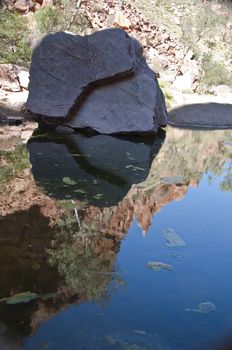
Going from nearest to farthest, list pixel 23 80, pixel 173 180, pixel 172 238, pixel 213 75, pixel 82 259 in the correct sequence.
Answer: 1. pixel 82 259
2. pixel 172 238
3. pixel 173 180
4. pixel 23 80
5. pixel 213 75

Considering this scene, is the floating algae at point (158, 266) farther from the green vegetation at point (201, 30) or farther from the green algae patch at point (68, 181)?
the green vegetation at point (201, 30)

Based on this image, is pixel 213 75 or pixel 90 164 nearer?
pixel 90 164

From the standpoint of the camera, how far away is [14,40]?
17.8m

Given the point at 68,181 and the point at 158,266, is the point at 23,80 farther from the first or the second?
the point at 158,266

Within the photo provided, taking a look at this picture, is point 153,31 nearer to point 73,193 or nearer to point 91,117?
point 91,117

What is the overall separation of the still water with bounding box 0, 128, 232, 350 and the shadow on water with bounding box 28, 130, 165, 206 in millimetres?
35

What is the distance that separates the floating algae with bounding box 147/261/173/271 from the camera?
3.88 m

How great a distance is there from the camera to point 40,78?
10430 mm

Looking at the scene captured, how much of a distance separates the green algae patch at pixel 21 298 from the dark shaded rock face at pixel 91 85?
24.5ft

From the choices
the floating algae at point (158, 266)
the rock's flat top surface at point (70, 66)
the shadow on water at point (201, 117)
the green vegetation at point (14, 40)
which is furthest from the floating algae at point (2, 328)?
the green vegetation at point (14, 40)

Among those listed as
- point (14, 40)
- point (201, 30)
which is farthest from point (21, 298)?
point (201, 30)

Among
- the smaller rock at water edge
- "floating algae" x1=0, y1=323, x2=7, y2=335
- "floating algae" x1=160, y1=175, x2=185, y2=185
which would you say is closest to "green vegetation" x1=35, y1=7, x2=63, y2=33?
the smaller rock at water edge

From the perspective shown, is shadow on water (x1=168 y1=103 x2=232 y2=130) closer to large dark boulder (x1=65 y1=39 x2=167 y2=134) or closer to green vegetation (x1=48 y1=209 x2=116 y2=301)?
large dark boulder (x1=65 y1=39 x2=167 y2=134)

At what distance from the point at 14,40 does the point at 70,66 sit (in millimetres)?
8257
